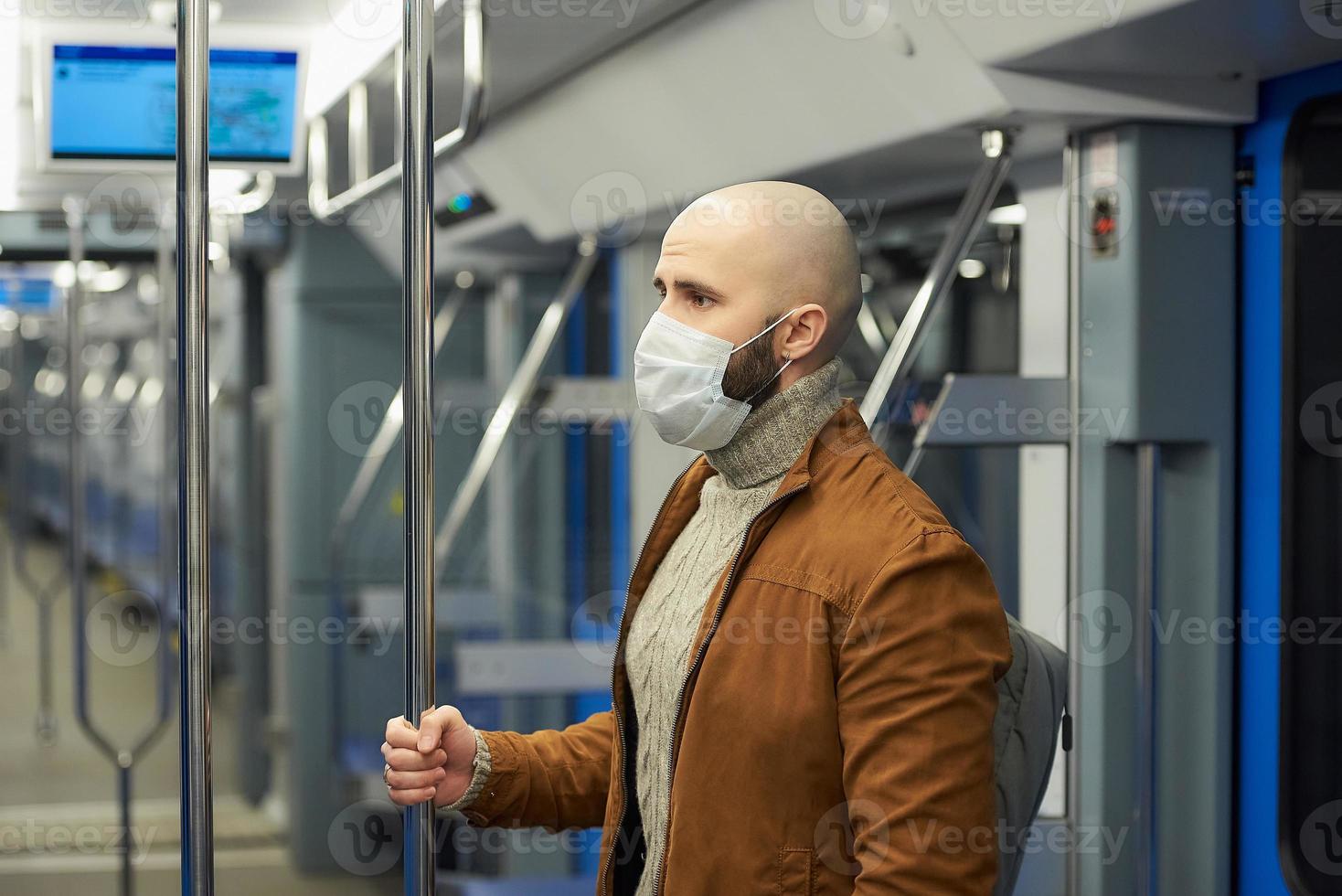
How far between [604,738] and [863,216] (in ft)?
7.12

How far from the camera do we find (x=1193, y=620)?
7.91 feet

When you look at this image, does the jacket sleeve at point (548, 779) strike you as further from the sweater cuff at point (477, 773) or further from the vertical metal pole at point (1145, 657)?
the vertical metal pole at point (1145, 657)

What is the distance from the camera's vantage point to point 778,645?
1.38 m

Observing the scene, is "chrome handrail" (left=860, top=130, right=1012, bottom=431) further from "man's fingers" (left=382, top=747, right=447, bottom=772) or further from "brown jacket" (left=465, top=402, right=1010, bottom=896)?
"man's fingers" (left=382, top=747, right=447, bottom=772)

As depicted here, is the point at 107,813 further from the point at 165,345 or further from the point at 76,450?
the point at 165,345

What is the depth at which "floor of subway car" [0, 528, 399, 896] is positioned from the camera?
5363 millimetres

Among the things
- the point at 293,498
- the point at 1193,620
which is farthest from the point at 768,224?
the point at 293,498

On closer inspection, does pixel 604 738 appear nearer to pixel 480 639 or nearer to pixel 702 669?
pixel 702 669

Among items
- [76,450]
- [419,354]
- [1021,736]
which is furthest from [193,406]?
[76,450]

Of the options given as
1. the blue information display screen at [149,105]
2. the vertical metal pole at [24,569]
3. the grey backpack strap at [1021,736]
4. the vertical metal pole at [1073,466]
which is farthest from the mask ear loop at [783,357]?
the vertical metal pole at [24,569]

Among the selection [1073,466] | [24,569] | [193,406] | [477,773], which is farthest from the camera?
[24,569]

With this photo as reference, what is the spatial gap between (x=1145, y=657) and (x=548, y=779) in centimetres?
115

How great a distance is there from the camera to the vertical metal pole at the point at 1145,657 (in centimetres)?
239

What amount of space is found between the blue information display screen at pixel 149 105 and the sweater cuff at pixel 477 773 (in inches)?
101
